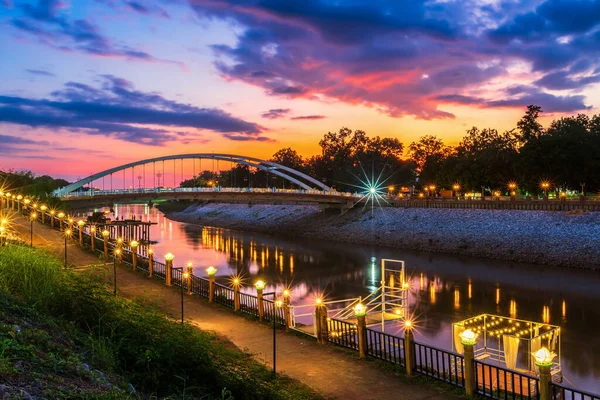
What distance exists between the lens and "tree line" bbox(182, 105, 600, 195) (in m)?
53.8

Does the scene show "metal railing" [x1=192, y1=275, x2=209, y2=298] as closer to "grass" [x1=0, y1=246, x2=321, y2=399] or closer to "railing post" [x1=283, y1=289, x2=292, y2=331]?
"railing post" [x1=283, y1=289, x2=292, y2=331]

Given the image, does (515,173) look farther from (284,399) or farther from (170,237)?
(284,399)

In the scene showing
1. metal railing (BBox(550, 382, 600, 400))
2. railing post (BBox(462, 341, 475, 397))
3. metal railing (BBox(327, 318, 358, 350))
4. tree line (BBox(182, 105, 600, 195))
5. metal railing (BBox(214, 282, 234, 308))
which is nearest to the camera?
metal railing (BBox(550, 382, 600, 400))

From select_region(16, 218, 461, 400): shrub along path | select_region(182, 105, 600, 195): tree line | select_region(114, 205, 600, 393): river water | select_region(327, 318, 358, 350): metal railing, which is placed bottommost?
select_region(114, 205, 600, 393): river water

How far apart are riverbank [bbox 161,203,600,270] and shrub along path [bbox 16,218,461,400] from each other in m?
29.1

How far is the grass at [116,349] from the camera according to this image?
23.5 ft

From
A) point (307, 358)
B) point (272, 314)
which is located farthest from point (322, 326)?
point (272, 314)

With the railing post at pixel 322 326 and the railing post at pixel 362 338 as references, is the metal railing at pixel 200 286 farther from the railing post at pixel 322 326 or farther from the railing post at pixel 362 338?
the railing post at pixel 362 338

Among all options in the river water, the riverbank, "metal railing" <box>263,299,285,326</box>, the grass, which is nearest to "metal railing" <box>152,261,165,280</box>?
the river water

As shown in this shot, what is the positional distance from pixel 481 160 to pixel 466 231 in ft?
71.9

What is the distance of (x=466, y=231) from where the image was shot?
4819 cm

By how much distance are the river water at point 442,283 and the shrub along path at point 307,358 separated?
692 cm

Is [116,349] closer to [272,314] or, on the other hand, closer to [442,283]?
[272,314]

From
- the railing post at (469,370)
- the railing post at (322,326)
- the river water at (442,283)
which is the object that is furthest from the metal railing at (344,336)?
the river water at (442,283)
